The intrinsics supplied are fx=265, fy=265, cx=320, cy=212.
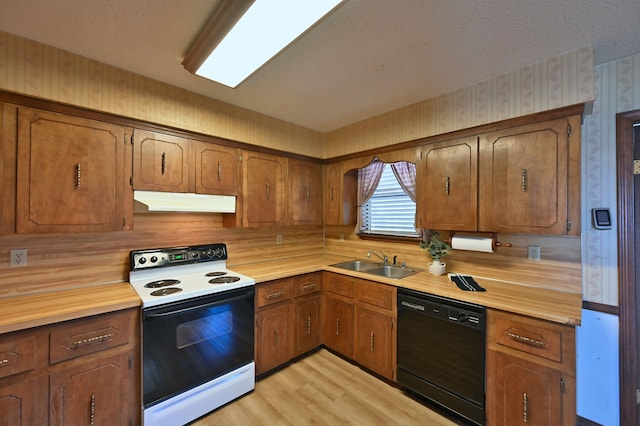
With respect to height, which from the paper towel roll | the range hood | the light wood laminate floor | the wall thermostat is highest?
the range hood

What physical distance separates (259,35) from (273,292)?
1.99 m

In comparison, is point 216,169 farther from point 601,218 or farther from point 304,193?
point 601,218

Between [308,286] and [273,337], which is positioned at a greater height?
[308,286]

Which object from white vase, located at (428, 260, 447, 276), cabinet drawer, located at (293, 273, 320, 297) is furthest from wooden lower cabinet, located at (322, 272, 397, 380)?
white vase, located at (428, 260, 447, 276)

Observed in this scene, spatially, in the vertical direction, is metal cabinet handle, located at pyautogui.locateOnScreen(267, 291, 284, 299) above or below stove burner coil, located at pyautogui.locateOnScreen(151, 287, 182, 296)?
below

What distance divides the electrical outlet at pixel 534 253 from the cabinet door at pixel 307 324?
1.94 meters

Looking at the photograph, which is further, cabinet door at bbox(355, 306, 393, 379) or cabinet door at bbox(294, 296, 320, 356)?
cabinet door at bbox(294, 296, 320, 356)

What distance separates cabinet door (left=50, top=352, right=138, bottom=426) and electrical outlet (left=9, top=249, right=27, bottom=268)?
849 mm

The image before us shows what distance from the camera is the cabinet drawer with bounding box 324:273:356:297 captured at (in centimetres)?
259

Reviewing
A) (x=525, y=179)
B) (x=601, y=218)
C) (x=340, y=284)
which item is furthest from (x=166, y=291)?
Result: (x=601, y=218)

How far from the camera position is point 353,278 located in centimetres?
257

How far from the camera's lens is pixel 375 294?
2.38 m

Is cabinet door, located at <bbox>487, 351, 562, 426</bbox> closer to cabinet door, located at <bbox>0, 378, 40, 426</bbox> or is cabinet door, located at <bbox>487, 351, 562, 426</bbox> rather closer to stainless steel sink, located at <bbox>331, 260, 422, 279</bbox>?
stainless steel sink, located at <bbox>331, 260, 422, 279</bbox>

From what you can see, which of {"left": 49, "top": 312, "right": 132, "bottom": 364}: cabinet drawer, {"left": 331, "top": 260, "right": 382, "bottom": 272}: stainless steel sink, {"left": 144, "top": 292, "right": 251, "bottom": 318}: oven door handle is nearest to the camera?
{"left": 49, "top": 312, "right": 132, "bottom": 364}: cabinet drawer
